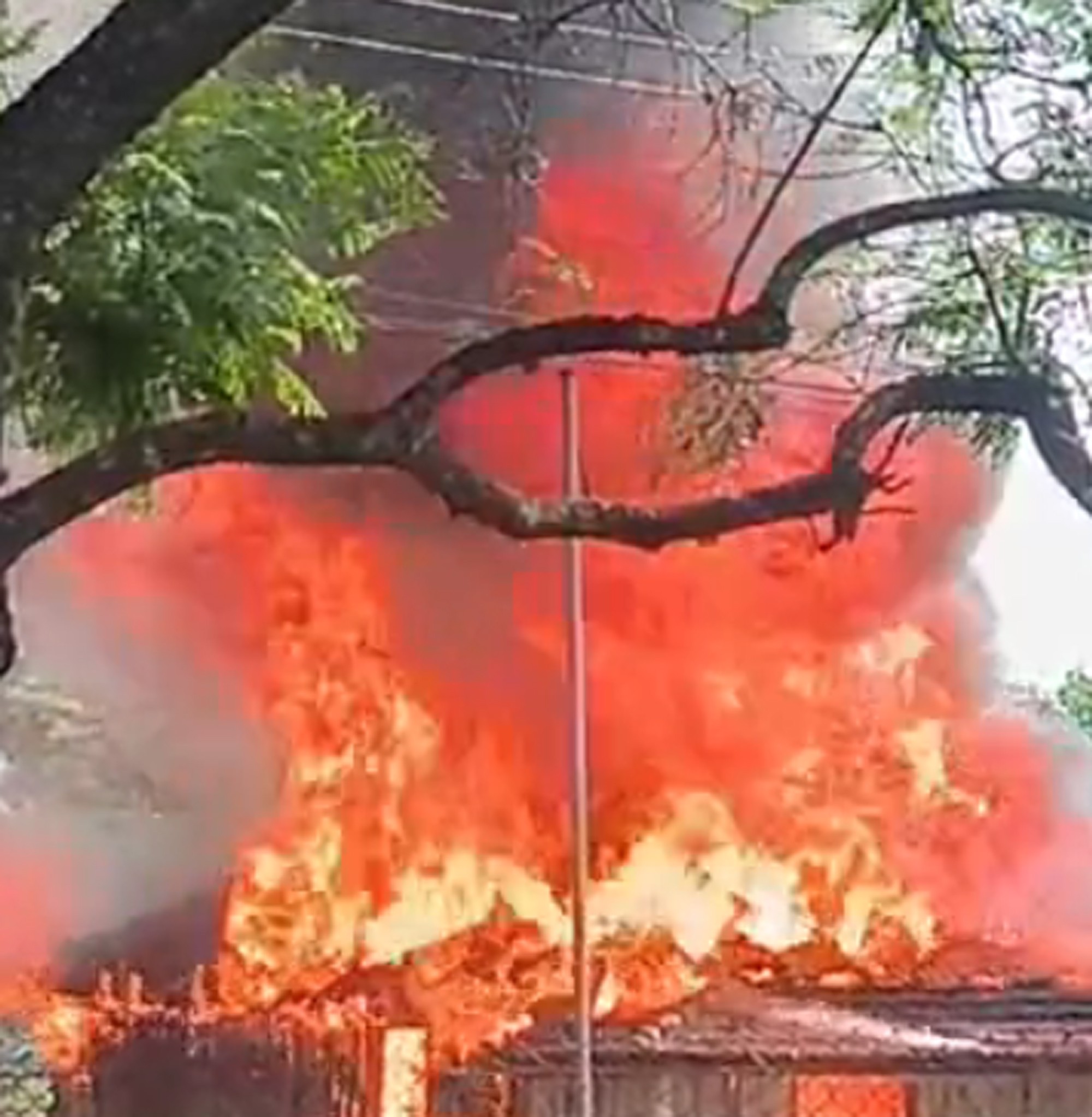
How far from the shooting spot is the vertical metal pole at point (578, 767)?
23.7 ft

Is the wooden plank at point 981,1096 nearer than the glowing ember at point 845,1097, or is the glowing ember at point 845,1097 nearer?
the wooden plank at point 981,1096

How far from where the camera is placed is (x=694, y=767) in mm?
10102

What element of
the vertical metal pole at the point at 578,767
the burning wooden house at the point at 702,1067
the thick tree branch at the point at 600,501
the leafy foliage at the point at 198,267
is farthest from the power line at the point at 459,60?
the burning wooden house at the point at 702,1067

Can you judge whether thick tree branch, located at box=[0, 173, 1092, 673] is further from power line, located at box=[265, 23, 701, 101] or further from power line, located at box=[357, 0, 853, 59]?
power line, located at box=[265, 23, 701, 101]

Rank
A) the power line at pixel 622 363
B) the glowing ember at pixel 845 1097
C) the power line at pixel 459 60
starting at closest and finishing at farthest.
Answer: the power line at pixel 622 363 < the power line at pixel 459 60 < the glowing ember at pixel 845 1097

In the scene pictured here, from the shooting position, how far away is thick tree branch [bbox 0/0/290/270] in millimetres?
2895

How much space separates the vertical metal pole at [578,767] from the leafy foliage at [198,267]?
94.8 inches

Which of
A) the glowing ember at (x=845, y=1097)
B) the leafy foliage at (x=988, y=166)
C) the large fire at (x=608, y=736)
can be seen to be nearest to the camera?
the leafy foliage at (x=988, y=166)

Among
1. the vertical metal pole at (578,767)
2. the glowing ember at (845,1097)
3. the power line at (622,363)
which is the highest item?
the power line at (622,363)

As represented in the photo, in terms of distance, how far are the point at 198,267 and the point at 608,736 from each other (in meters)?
6.31

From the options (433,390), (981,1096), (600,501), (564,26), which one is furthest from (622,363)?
(433,390)

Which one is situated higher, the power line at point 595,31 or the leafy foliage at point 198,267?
the power line at point 595,31

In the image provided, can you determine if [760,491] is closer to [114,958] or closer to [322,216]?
[322,216]

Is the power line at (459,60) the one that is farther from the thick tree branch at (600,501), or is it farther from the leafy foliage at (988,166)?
the thick tree branch at (600,501)
